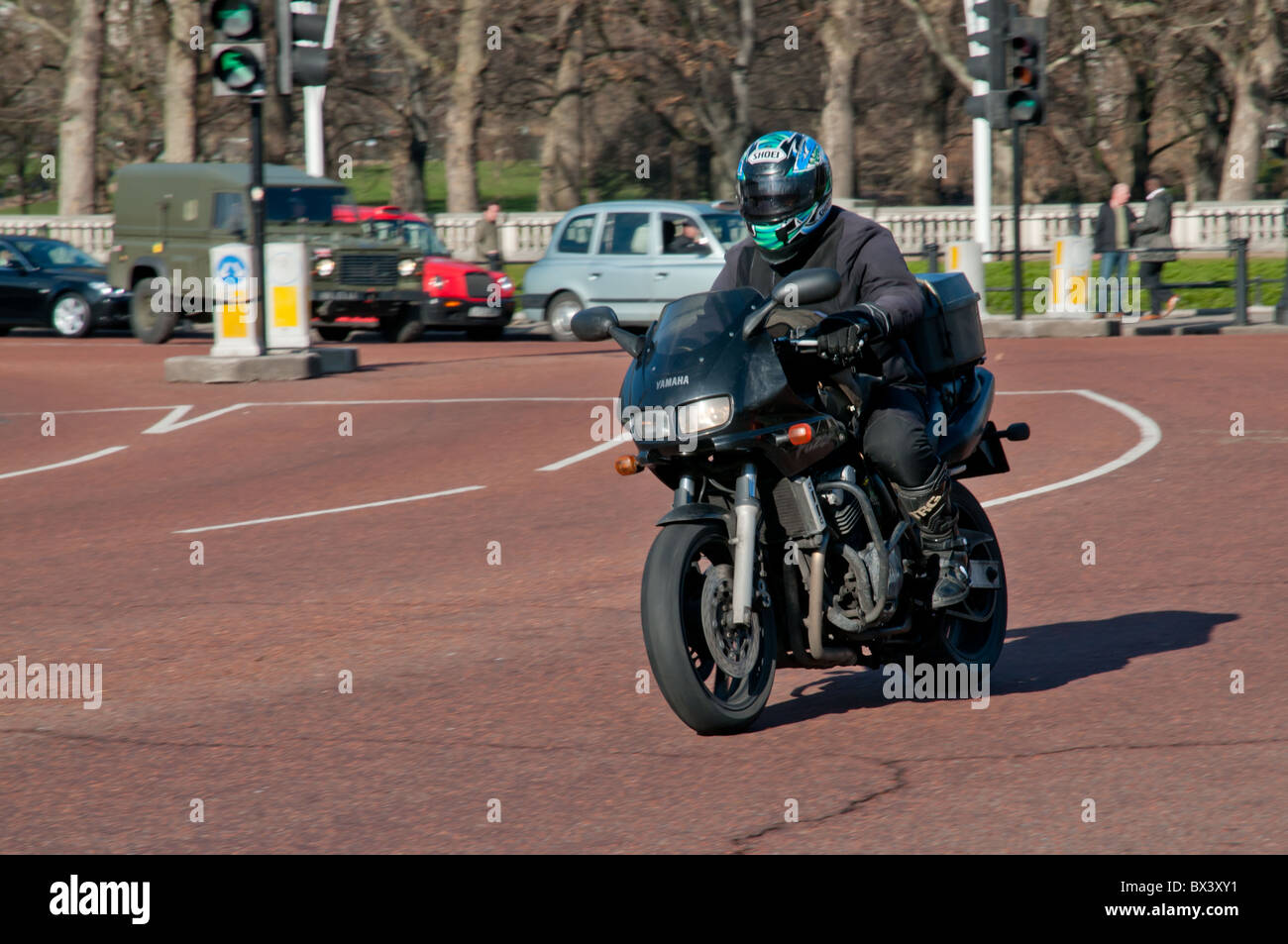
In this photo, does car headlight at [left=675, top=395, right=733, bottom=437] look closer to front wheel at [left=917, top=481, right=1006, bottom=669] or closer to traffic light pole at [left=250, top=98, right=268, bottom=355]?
front wheel at [left=917, top=481, right=1006, bottom=669]

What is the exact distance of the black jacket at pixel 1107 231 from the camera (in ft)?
80.4

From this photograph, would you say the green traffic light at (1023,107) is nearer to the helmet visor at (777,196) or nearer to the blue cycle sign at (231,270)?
the blue cycle sign at (231,270)

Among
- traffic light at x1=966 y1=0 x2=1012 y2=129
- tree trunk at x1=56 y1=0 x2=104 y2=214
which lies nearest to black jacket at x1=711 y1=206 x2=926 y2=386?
traffic light at x1=966 y1=0 x2=1012 y2=129

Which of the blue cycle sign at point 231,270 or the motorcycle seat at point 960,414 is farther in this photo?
the blue cycle sign at point 231,270

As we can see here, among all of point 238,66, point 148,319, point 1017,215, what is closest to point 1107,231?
point 1017,215

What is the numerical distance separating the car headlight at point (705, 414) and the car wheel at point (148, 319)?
68.4 feet

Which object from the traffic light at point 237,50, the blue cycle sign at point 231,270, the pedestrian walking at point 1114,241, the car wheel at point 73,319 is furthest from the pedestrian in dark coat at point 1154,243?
the car wheel at point 73,319

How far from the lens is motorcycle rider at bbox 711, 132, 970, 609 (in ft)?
18.6

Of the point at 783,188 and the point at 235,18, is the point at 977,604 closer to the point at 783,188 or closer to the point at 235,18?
the point at 783,188

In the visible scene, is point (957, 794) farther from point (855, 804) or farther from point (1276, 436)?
point (1276, 436)
